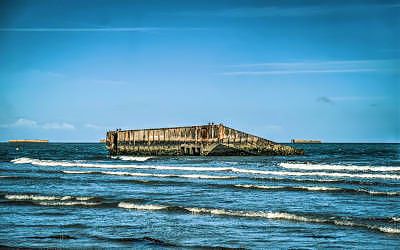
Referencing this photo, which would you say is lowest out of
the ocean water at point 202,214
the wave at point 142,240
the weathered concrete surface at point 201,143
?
the wave at point 142,240

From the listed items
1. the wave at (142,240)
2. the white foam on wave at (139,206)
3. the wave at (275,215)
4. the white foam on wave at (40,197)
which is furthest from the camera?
the white foam on wave at (40,197)

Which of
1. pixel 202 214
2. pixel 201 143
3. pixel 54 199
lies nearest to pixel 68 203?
pixel 54 199

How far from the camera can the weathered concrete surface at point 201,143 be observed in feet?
208

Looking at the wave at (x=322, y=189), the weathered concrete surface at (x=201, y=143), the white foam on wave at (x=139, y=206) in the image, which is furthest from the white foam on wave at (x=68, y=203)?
the weathered concrete surface at (x=201, y=143)

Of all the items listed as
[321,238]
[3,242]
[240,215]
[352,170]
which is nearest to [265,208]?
[240,215]

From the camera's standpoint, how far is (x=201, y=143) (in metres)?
64.2

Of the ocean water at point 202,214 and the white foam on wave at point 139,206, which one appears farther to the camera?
the white foam on wave at point 139,206

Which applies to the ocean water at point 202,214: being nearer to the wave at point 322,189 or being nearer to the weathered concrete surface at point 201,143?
the wave at point 322,189

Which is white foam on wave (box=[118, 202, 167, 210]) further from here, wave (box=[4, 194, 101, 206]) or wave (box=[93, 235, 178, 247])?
wave (box=[93, 235, 178, 247])

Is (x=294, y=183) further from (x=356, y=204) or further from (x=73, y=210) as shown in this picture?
(x=73, y=210)

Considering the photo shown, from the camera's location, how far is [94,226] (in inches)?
603

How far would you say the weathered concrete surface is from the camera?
2493 inches

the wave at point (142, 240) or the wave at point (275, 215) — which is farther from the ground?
the wave at point (275, 215)

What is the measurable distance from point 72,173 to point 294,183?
663 inches
